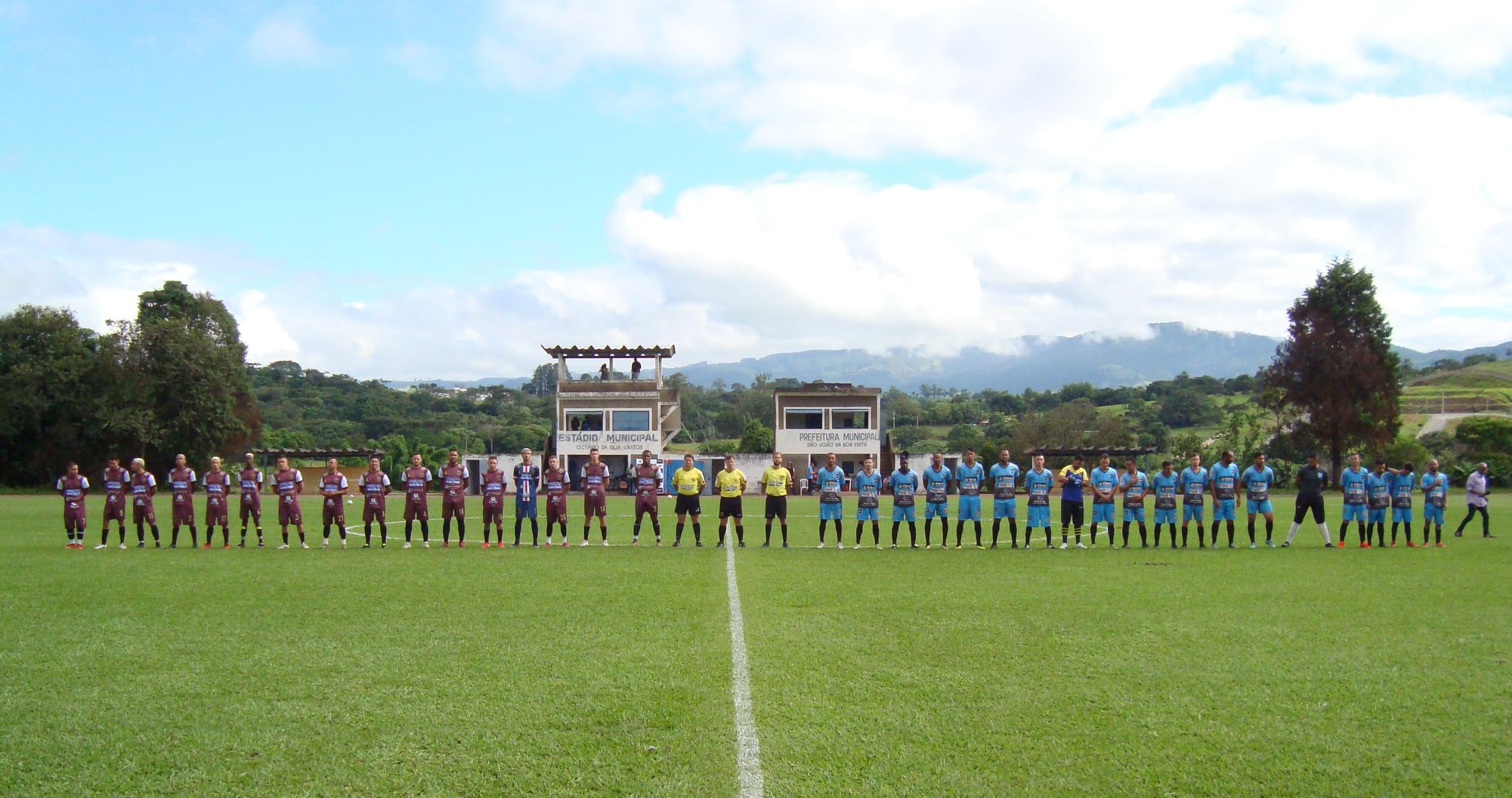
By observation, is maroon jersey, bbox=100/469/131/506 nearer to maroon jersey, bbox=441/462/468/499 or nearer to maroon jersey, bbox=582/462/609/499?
maroon jersey, bbox=441/462/468/499

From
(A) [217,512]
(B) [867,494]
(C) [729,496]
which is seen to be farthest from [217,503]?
(B) [867,494]

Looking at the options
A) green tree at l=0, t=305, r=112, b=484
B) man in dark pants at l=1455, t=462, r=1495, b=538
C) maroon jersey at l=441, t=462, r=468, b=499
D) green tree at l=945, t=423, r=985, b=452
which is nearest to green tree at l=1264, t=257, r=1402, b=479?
green tree at l=945, t=423, r=985, b=452

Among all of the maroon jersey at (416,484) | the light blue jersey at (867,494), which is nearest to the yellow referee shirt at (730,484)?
the light blue jersey at (867,494)

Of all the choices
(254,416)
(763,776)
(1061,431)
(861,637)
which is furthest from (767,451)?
(763,776)

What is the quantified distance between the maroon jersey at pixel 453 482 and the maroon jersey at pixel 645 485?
3050 mm

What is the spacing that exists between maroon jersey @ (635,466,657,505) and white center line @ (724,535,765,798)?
822 centimetres

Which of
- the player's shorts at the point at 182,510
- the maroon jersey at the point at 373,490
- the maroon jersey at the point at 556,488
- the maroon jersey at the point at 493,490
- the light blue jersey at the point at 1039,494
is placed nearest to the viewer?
the light blue jersey at the point at 1039,494

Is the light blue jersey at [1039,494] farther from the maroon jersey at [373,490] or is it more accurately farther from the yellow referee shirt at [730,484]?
the maroon jersey at [373,490]

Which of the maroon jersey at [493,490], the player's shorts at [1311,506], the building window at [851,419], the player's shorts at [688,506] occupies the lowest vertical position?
the player's shorts at [1311,506]

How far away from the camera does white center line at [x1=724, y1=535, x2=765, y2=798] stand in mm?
Answer: 5059

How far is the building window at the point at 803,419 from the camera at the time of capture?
56188 mm

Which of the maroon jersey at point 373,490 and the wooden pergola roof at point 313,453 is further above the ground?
the wooden pergola roof at point 313,453

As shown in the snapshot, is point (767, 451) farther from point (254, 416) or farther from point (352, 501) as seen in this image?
point (254, 416)

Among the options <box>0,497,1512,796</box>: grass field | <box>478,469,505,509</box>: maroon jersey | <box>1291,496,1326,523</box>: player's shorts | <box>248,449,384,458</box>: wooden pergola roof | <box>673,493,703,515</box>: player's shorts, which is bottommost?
<box>0,497,1512,796</box>: grass field
